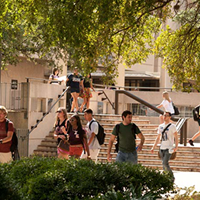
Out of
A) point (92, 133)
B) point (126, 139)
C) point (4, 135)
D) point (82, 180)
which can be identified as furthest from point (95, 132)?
point (82, 180)

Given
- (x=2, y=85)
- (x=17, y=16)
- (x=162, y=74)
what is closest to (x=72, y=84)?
(x=2, y=85)

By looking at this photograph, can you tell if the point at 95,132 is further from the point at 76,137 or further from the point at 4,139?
the point at 4,139

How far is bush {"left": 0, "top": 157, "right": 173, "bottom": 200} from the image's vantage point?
7.61 m

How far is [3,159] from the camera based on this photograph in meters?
12.4

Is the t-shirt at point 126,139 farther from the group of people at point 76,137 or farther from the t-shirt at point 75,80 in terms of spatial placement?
the t-shirt at point 75,80

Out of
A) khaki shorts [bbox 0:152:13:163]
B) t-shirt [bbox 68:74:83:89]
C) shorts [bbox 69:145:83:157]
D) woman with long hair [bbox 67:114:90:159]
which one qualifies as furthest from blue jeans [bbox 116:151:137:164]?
t-shirt [bbox 68:74:83:89]

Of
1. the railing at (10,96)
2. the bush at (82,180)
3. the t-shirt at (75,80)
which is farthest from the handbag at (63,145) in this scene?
the railing at (10,96)

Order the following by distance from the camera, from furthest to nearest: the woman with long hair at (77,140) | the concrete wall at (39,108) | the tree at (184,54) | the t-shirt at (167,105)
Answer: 1. the concrete wall at (39,108)
2. the t-shirt at (167,105)
3. the tree at (184,54)
4. the woman with long hair at (77,140)

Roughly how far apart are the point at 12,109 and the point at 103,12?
36.9ft

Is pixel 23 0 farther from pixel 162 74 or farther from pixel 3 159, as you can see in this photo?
pixel 162 74

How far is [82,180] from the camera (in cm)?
793

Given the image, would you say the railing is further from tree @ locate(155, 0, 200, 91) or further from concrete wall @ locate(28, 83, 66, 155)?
tree @ locate(155, 0, 200, 91)

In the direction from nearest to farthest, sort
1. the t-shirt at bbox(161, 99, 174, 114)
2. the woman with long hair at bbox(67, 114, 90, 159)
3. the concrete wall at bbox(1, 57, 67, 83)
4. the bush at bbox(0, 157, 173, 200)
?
1. the bush at bbox(0, 157, 173, 200)
2. the woman with long hair at bbox(67, 114, 90, 159)
3. the t-shirt at bbox(161, 99, 174, 114)
4. the concrete wall at bbox(1, 57, 67, 83)

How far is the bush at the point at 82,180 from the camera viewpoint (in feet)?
25.0
